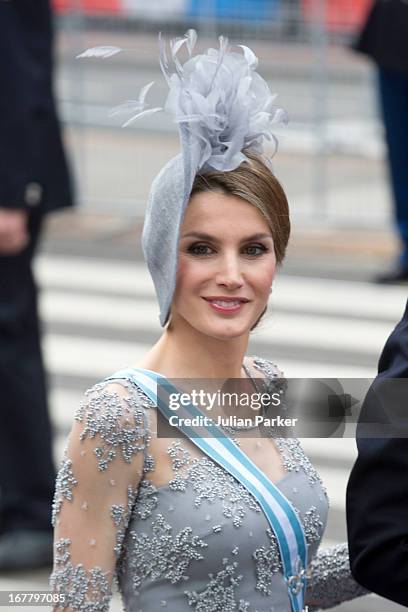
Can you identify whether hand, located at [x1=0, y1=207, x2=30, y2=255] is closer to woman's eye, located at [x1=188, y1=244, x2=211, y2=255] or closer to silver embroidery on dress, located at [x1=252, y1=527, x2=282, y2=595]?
woman's eye, located at [x1=188, y1=244, x2=211, y2=255]

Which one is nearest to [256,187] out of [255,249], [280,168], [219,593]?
[255,249]

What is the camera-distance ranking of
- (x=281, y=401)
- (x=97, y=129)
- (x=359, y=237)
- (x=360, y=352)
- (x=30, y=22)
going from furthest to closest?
(x=97, y=129) < (x=359, y=237) < (x=360, y=352) < (x=30, y=22) < (x=281, y=401)

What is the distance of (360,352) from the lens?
8656 mm

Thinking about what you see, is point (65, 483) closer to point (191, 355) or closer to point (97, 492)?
point (97, 492)

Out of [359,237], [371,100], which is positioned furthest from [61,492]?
[371,100]

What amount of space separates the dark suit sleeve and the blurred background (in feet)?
12.9

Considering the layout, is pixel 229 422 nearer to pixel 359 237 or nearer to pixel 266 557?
pixel 266 557

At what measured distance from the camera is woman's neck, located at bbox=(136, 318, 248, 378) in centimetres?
288

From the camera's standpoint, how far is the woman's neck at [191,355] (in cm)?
288

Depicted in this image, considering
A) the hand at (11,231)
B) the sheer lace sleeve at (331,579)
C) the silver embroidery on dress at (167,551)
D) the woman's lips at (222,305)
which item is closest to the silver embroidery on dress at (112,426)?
the silver embroidery on dress at (167,551)

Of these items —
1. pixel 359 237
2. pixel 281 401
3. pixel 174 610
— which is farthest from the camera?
pixel 359 237

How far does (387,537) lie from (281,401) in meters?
0.54

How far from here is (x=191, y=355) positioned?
2889mm

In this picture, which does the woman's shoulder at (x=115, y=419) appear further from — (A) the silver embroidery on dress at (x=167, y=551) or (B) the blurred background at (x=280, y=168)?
(B) the blurred background at (x=280, y=168)
